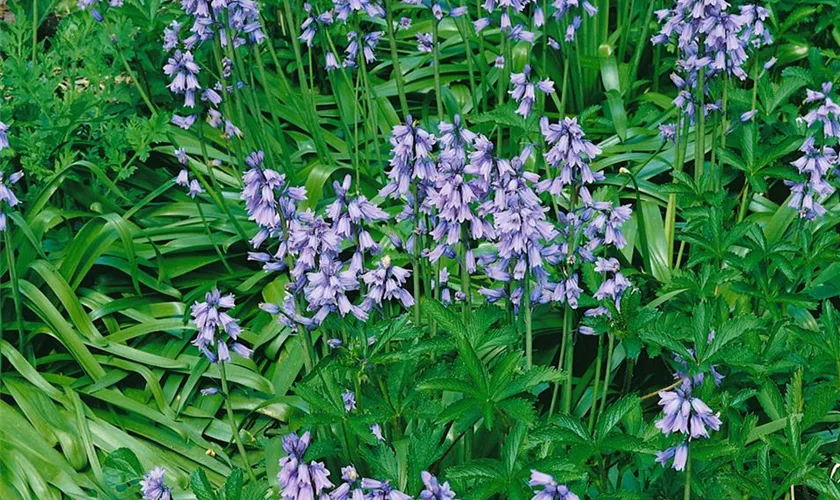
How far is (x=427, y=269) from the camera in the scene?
3609mm

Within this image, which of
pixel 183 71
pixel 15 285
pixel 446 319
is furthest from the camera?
pixel 183 71

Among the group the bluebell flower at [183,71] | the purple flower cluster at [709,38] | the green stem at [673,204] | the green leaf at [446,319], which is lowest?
the green stem at [673,204]

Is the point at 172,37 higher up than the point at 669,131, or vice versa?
the point at 172,37

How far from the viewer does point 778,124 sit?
191 inches

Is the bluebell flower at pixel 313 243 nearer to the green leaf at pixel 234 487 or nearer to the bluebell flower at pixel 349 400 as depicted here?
the bluebell flower at pixel 349 400

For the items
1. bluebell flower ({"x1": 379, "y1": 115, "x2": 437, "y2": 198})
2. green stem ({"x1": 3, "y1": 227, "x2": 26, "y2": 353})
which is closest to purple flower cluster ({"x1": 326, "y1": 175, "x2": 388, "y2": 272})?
bluebell flower ({"x1": 379, "y1": 115, "x2": 437, "y2": 198})

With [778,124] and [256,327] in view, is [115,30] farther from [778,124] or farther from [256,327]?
[778,124]

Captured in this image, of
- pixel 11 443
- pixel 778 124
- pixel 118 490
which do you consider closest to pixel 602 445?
pixel 118 490

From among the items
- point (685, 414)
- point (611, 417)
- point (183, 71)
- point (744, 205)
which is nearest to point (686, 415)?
point (685, 414)

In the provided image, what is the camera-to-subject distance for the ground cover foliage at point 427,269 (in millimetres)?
2904

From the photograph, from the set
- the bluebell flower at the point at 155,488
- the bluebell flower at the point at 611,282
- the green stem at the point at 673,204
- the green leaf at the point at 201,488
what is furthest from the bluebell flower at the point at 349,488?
the green stem at the point at 673,204

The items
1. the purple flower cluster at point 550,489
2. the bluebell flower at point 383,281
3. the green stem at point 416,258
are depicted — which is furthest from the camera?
the green stem at point 416,258

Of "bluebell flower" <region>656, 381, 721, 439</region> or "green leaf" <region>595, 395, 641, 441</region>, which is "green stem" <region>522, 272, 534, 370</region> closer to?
"green leaf" <region>595, 395, 641, 441</region>

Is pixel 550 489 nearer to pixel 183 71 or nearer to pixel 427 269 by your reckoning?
pixel 427 269
